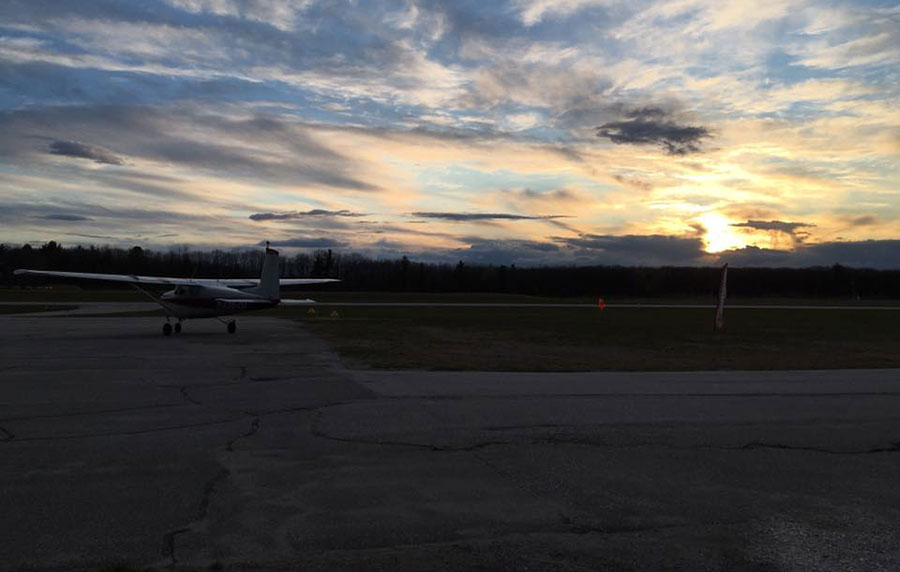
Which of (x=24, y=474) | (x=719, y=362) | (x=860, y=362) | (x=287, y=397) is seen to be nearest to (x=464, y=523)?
(x=24, y=474)

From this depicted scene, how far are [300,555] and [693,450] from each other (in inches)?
202

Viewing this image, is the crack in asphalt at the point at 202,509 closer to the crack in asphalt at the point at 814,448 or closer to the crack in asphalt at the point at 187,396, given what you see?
the crack in asphalt at the point at 187,396

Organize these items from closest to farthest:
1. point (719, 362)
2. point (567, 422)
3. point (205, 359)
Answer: point (567, 422) < point (205, 359) < point (719, 362)

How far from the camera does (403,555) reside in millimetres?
4863

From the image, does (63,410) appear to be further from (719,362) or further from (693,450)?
(719,362)

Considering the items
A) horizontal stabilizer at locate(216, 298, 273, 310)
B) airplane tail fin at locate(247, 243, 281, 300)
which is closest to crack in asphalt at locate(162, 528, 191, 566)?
horizontal stabilizer at locate(216, 298, 273, 310)

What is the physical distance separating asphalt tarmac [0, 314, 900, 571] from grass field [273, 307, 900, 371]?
4.26 metres

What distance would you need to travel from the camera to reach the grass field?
1780 centimetres

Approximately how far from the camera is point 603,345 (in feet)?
77.5

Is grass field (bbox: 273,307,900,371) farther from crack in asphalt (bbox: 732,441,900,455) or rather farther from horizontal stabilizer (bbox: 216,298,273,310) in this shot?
crack in asphalt (bbox: 732,441,900,455)

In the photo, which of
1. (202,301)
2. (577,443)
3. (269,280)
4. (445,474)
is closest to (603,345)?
(269,280)

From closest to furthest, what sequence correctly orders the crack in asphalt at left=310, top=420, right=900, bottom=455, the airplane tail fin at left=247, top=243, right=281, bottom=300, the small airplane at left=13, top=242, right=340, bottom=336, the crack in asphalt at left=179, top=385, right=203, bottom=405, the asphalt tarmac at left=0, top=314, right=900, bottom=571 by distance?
1. the asphalt tarmac at left=0, top=314, right=900, bottom=571
2. the crack in asphalt at left=310, top=420, right=900, bottom=455
3. the crack in asphalt at left=179, top=385, right=203, bottom=405
4. the small airplane at left=13, top=242, right=340, bottom=336
5. the airplane tail fin at left=247, top=243, right=281, bottom=300

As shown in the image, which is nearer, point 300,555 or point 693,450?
point 300,555

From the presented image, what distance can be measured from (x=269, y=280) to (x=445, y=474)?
2191 cm
